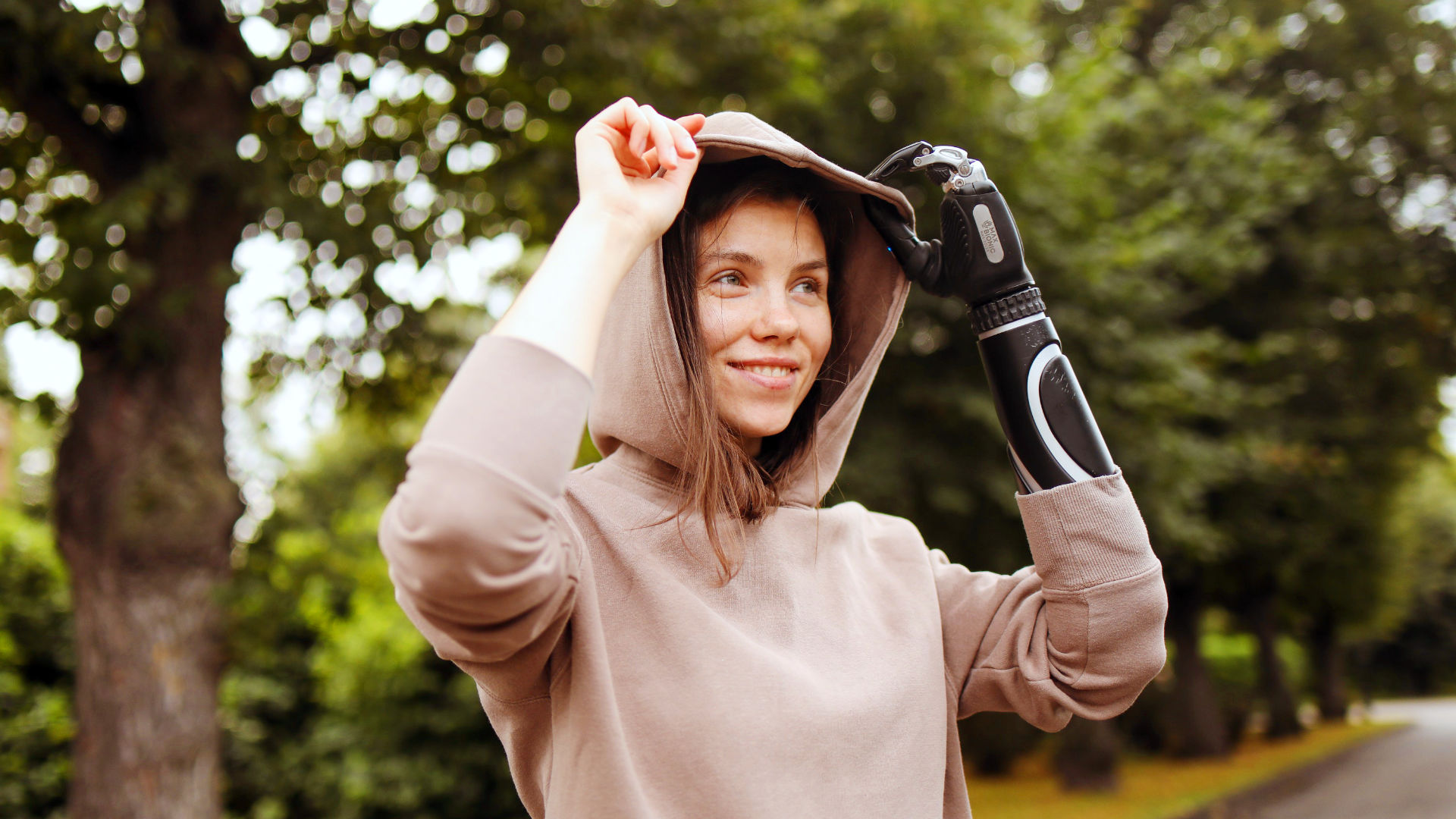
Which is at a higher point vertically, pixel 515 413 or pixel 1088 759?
pixel 515 413

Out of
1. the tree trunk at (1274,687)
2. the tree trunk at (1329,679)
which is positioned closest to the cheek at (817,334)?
the tree trunk at (1274,687)

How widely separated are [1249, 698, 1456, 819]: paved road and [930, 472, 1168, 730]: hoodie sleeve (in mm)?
12496

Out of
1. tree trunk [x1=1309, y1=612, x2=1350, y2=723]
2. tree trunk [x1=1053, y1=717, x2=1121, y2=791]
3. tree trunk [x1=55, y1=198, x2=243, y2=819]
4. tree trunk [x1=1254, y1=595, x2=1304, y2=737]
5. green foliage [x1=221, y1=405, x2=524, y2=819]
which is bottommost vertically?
tree trunk [x1=1309, y1=612, x2=1350, y2=723]

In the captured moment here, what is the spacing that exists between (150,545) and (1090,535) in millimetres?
5155

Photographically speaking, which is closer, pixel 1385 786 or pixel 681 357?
pixel 681 357

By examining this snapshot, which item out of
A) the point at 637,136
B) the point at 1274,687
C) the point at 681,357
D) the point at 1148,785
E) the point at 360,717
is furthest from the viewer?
the point at 1274,687

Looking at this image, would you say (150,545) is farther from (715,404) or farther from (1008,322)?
(1008,322)

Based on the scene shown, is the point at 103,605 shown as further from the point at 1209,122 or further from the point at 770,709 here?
the point at 1209,122

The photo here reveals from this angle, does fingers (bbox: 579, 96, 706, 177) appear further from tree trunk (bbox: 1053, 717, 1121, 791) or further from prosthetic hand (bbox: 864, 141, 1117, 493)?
tree trunk (bbox: 1053, 717, 1121, 791)

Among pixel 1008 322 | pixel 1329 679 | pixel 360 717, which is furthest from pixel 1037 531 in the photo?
pixel 1329 679

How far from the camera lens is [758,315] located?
160 cm

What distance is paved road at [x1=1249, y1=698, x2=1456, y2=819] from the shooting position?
468 inches

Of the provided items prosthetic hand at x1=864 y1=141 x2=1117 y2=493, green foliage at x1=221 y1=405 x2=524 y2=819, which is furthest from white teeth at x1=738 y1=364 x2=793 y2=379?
green foliage at x1=221 y1=405 x2=524 y2=819

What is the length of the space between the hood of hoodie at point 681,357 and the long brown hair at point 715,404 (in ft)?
0.09
